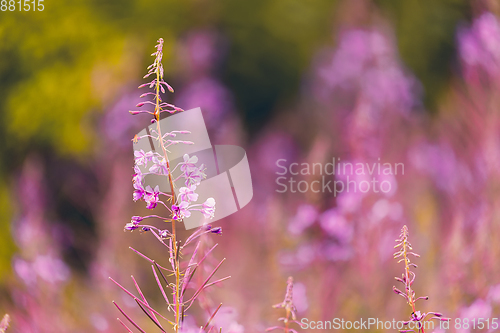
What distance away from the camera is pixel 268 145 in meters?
5.27

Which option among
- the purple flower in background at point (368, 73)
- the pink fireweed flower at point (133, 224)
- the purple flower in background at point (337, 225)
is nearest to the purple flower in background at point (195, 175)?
the pink fireweed flower at point (133, 224)

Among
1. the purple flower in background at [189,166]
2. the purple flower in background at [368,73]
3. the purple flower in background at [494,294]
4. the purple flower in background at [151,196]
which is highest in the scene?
the purple flower in background at [368,73]

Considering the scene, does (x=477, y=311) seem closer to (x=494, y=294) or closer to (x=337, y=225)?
(x=494, y=294)

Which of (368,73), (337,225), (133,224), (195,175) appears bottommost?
(133,224)

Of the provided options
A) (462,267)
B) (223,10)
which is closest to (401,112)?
(462,267)

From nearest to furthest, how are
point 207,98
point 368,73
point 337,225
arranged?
point 337,225 → point 368,73 → point 207,98

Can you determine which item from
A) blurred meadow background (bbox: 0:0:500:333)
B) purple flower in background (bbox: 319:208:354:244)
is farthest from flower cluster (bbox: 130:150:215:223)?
purple flower in background (bbox: 319:208:354:244)

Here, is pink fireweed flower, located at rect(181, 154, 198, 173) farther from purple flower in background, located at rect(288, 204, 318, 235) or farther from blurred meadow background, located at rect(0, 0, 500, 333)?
purple flower in background, located at rect(288, 204, 318, 235)

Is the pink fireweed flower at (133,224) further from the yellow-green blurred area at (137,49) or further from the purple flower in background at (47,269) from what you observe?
the yellow-green blurred area at (137,49)

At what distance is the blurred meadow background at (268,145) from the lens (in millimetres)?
2053

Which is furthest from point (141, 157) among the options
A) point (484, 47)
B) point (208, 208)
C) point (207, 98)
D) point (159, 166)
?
point (207, 98)

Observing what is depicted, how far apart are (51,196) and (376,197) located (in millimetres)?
3636

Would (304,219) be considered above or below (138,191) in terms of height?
above

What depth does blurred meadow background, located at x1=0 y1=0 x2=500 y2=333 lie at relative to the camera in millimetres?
2053
